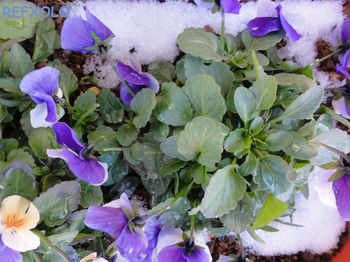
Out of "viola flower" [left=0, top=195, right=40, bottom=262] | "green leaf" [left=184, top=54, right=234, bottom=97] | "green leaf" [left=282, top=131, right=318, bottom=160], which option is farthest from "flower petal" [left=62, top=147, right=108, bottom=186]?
"green leaf" [left=282, top=131, right=318, bottom=160]

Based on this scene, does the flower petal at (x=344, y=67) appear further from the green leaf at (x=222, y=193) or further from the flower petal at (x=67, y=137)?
the flower petal at (x=67, y=137)

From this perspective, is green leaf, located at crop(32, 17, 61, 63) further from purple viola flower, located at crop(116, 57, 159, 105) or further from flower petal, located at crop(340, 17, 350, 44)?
flower petal, located at crop(340, 17, 350, 44)

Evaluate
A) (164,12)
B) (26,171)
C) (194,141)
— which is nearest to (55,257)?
(26,171)

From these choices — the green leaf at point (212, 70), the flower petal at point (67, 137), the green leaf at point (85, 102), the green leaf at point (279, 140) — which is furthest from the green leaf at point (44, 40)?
the green leaf at point (279, 140)

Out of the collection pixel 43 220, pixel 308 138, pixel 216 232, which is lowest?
pixel 216 232

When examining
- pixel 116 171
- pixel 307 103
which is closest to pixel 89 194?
pixel 116 171

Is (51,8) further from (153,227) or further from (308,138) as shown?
(308,138)
